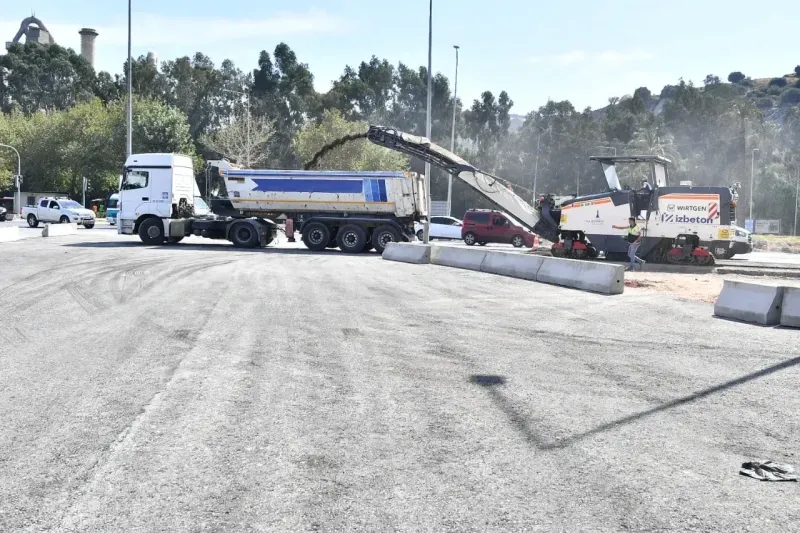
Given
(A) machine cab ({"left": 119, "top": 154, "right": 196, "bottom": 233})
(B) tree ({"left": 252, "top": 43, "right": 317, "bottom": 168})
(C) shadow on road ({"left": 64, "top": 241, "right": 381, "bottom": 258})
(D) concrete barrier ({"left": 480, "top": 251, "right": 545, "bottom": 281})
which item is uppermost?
(B) tree ({"left": 252, "top": 43, "right": 317, "bottom": 168})

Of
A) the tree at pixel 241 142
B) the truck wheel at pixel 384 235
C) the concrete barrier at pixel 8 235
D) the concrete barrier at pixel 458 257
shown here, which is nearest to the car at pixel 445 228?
the truck wheel at pixel 384 235

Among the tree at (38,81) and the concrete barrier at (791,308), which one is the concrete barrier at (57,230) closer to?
the concrete barrier at (791,308)

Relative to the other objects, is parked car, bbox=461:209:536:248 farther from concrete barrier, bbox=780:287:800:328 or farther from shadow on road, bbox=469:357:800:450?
shadow on road, bbox=469:357:800:450

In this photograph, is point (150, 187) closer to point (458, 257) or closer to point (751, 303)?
point (458, 257)

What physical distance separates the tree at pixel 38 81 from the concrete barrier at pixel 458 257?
297 ft

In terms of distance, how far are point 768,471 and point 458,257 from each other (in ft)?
60.4

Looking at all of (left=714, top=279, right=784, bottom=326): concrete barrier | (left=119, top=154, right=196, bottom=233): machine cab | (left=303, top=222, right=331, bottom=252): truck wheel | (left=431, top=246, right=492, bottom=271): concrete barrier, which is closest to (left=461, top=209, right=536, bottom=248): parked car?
(left=303, top=222, right=331, bottom=252): truck wheel

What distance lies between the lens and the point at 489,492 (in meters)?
4.64

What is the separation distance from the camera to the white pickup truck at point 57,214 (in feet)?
157

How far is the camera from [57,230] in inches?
1441

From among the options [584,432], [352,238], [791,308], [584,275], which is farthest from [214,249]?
[584,432]

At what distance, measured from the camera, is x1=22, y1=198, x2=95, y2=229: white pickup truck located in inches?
1880

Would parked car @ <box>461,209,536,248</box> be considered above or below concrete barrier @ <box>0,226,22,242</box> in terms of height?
above

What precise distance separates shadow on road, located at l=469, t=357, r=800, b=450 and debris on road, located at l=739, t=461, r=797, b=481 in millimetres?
1108
